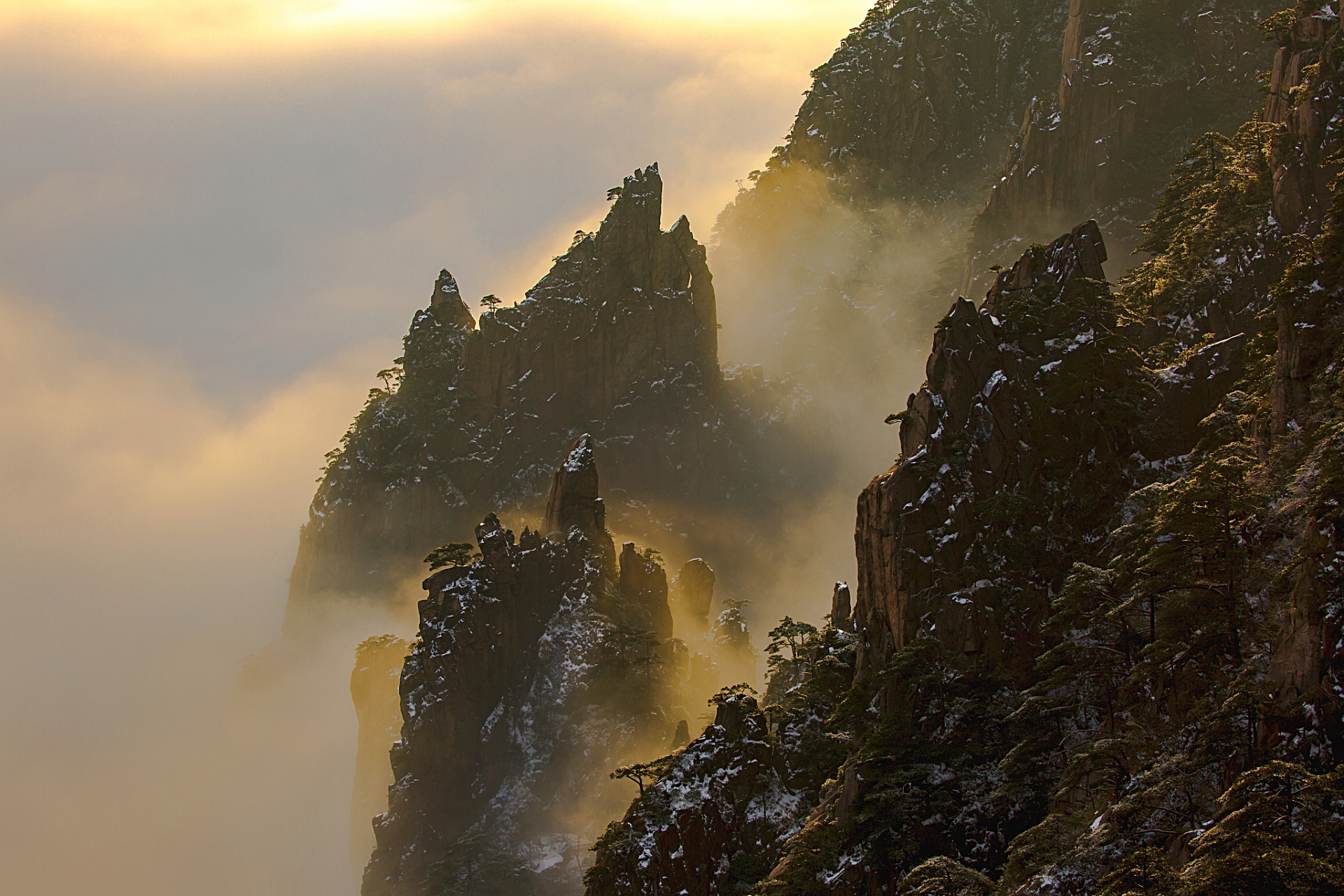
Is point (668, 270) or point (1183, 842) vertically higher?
point (668, 270)

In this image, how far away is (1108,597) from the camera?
49812 mm

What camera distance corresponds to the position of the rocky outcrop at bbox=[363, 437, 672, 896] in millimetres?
101750

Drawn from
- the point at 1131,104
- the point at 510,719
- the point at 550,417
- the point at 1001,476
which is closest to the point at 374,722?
the point at 510,719

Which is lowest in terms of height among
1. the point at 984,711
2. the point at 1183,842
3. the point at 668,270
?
the point at 1183,842

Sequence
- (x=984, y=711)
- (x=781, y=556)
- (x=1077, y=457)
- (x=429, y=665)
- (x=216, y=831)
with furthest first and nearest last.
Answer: (x=216, y=831), (x=781, y=556), (x=429, y=665), (x=1077, y=457), (x=984, y=711)

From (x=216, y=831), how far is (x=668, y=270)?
331ft

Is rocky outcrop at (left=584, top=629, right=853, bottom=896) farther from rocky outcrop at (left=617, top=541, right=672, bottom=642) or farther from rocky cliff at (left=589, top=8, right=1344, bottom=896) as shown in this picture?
rocky outcrop at (left=617, top=541, right=672, bottom=642)

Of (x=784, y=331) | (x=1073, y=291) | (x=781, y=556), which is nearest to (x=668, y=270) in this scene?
(x=784, y=331)

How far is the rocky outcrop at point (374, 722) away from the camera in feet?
420

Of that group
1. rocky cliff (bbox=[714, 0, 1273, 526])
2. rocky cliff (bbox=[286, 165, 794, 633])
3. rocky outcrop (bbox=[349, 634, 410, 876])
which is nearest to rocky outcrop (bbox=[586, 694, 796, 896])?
rocky outcrop (bbox=[349, 634, 410, 876])

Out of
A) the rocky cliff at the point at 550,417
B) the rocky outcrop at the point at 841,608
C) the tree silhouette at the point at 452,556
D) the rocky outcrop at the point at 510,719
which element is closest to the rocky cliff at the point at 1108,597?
the rocky outcrop at the point at 841,608

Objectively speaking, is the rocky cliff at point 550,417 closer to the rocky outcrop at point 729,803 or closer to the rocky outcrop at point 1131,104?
the rocky outcrop at point 1131,104

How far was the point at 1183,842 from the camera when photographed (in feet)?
110

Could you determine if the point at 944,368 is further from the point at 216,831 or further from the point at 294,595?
the point at 216,831
